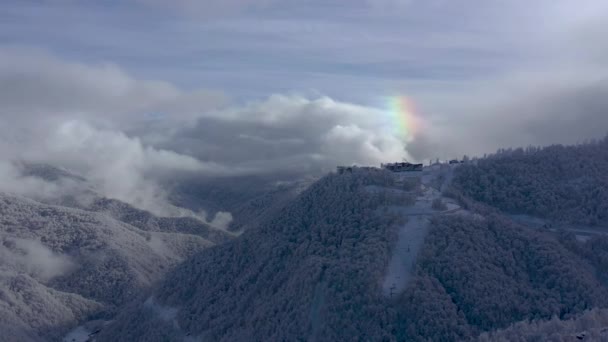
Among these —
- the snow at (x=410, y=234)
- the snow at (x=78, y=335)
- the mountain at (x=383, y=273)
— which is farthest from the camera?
the snow at (x=78, y=335)

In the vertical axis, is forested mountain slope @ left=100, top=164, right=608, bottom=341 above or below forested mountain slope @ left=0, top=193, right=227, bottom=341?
above

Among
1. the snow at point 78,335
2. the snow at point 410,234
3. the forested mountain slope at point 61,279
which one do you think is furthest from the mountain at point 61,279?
the snow at point 410,234

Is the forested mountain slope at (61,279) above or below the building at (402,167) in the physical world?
below

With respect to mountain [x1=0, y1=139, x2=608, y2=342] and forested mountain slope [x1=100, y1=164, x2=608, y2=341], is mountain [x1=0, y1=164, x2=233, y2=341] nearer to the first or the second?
mountain [x1=0, y1=139, x2=608, y2=342]

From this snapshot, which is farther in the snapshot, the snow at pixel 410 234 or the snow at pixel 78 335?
the snow at pixel 78 335

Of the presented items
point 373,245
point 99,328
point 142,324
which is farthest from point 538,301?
point 99,328

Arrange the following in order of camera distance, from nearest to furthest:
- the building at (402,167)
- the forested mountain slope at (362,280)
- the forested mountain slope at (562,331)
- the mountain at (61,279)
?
the forested mountain slope at (562,331)
the forested mountain slope at (362,280)
the building at (402,167)
the mountain at (61,279)

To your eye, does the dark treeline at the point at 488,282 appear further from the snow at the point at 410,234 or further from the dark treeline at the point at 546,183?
the dark treeline at the point at 546,183

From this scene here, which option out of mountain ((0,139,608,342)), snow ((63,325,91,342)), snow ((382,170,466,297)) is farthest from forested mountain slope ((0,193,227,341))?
snow ((382,170,466,297))
